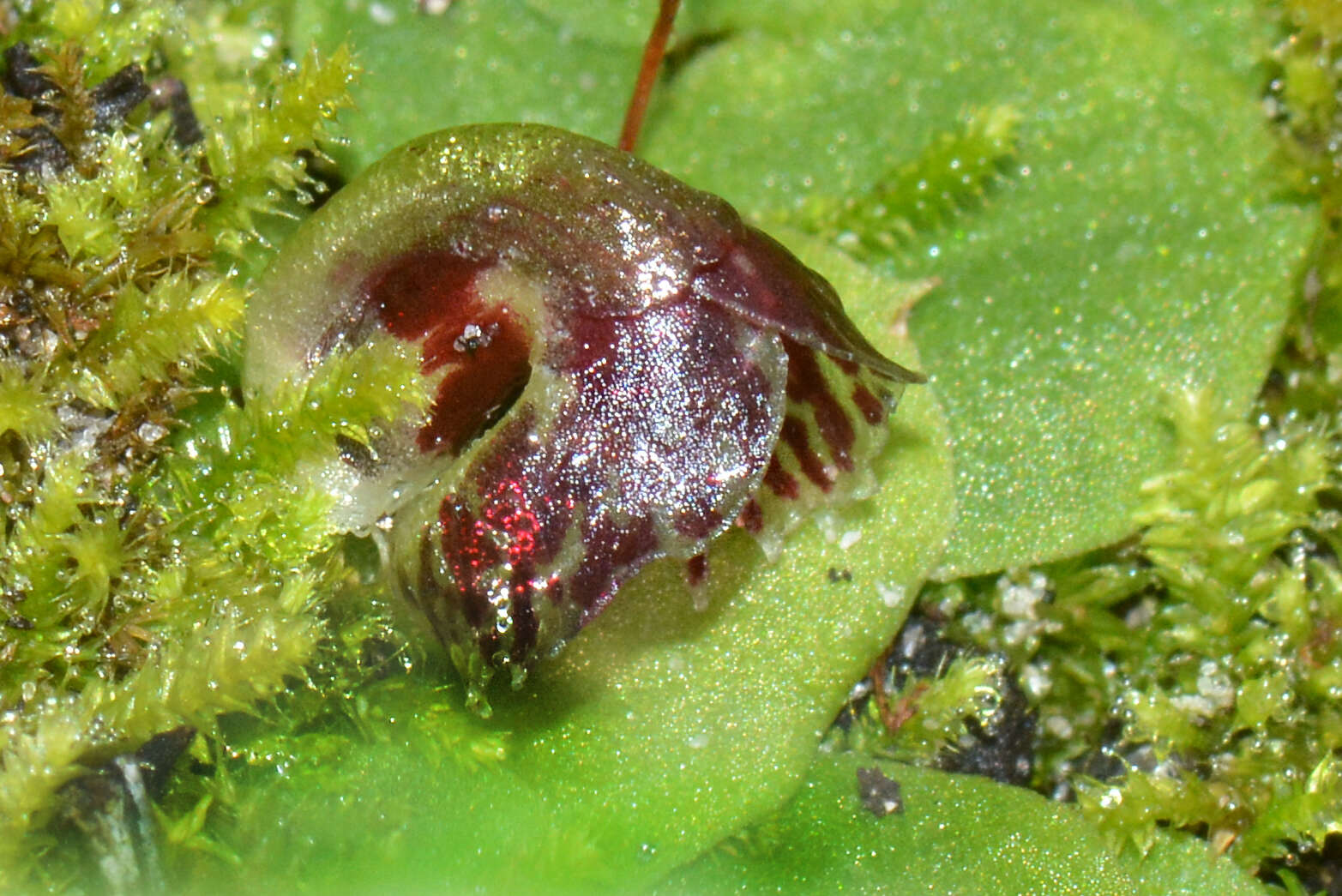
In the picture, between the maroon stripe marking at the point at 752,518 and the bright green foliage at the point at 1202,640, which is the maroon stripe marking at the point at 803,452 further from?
the bright green foliage at the point at 1202,640

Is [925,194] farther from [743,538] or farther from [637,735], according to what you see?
[637,735]

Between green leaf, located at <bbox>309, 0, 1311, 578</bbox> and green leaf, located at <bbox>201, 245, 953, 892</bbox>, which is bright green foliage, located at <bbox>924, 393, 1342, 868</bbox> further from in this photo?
green leaf, located at <bbox>201, 245, 953, 892</bbox>

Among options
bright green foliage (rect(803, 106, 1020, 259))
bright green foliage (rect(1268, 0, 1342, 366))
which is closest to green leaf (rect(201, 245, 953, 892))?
bright green foliage (rect(803, 106, 1020, 259))

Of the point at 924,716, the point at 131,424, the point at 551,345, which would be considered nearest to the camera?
the point at 551,345

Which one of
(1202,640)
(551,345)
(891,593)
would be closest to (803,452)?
(891,593)

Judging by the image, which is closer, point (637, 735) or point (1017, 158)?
point (637, 735)

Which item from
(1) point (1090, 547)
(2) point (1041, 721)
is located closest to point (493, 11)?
(1) point (1090, 547)
